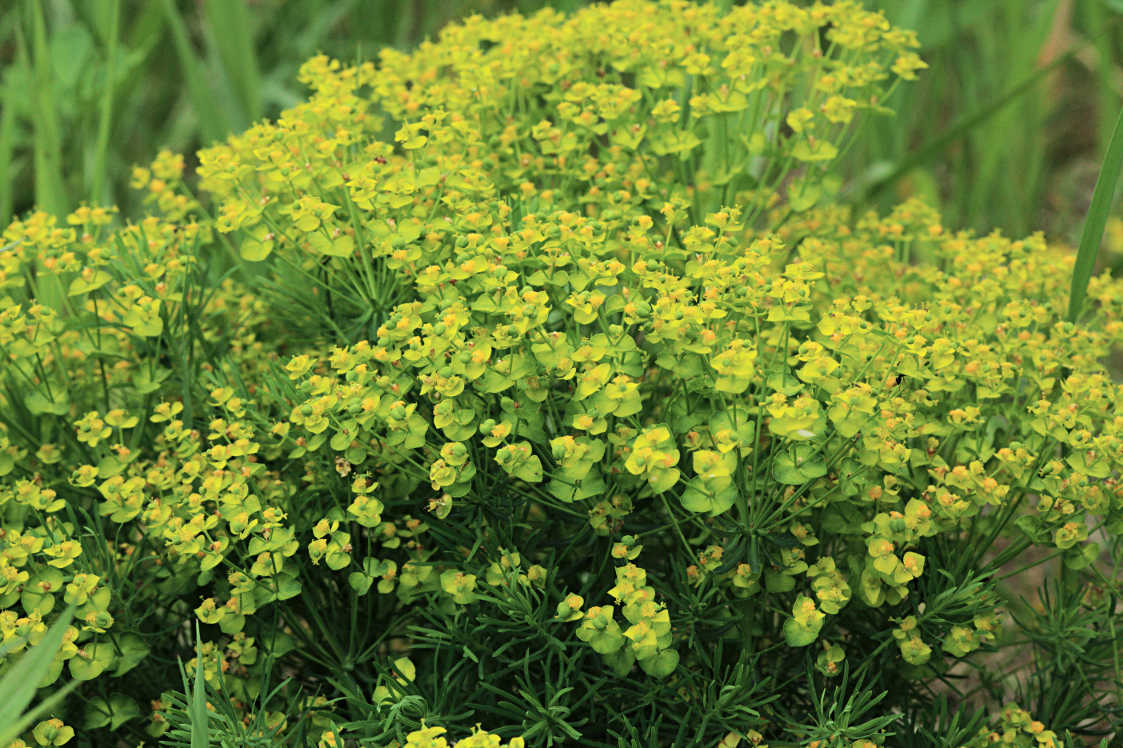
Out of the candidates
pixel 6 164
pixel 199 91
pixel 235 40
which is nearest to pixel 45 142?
pixel 6 164

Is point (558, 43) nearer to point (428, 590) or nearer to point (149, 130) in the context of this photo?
point (428, 590)

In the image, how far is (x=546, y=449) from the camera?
5.26 ft

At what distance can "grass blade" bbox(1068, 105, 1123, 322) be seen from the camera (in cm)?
199

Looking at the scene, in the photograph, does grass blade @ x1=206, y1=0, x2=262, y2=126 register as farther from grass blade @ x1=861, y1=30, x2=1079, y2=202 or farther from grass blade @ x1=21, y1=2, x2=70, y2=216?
grass blade @ x1=861, y1=30, x2=1079, y2=202

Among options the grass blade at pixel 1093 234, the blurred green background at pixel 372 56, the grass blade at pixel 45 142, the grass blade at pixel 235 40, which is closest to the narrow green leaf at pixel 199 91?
the blurred green background at pixel 372 56

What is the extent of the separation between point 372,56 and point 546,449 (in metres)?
2.97

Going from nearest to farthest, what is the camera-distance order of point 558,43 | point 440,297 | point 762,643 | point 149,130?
point 440,297 → point 762,643 → point 558,43 → point 149,130

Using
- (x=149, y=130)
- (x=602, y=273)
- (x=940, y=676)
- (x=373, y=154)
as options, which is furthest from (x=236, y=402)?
(x=149, y=130)

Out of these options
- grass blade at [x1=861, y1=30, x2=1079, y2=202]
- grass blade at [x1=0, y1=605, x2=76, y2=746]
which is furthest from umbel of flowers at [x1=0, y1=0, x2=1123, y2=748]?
grass blade at [x1=861, y1=30, x2=1079, y2=202]

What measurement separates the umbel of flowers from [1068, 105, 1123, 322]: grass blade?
32 millimetres

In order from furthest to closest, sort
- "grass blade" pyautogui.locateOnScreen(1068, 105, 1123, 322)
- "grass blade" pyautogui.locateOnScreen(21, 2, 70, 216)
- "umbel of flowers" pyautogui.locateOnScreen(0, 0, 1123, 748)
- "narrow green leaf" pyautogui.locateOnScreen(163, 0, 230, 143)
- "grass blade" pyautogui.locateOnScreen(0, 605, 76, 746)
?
"narrow green leaf" pyautogui.locateOnScreen(163, 0, 230, 143) → "grass blade" pyautogui.locateOnScreen(21, 2, 70, 216) → "grass blade" pyautogui.locateOnScreen(1068, 105, 1123, 322) → "umbel of flowers" pyautogui.locateOnScreen(0, 0, 1123, 748) → "grass blade" pyautogui.locateOnScreen(0, 605, 76, 746)

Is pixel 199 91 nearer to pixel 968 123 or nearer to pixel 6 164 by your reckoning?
pixel 6 164

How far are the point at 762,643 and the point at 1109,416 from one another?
0.64m

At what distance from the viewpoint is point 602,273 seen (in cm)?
159
